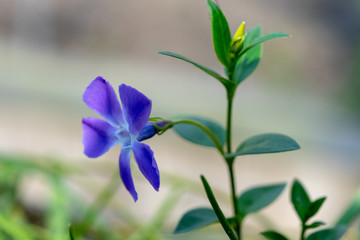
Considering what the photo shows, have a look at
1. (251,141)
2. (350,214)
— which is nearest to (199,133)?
(251,141)

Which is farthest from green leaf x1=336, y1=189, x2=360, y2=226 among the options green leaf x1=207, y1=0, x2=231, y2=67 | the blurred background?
the blurred background

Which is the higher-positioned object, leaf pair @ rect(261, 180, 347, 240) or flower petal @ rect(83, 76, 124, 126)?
flower petal @ rect(83, 76, 124, 126)

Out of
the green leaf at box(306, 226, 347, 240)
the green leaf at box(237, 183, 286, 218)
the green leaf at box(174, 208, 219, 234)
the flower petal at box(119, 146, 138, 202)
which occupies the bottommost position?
the green leaf at box(174, 208, 219, 234)

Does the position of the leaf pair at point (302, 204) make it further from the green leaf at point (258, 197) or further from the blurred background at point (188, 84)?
the blurred background at point (188, 84)

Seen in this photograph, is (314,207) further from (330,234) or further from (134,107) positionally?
(134,107)

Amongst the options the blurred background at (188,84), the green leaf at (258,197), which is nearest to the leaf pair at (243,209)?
Result: the green leaf at (258,197)

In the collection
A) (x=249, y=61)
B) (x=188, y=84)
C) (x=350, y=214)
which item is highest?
(x=249, y=61)

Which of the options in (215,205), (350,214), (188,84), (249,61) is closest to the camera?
(215,205)

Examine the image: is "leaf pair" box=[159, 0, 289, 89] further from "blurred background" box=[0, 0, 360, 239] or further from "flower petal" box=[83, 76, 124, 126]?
"blurred background" box=[0, 0, 360, 239]

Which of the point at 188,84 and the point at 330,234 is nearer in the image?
the point at 330,234
